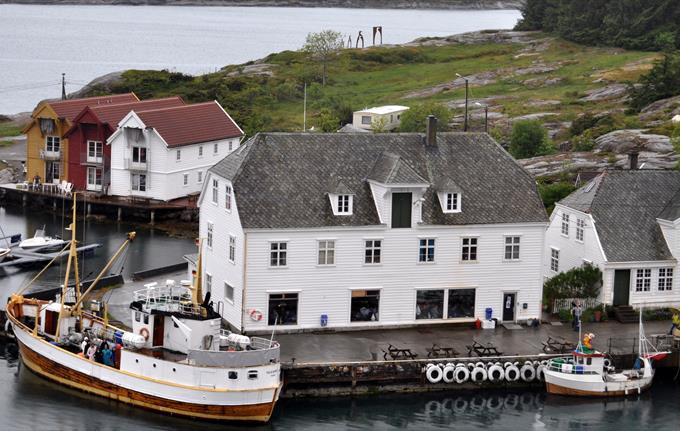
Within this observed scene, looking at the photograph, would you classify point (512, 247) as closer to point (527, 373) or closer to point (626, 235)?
point (626, 235)

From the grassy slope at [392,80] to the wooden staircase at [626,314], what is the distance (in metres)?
56.0

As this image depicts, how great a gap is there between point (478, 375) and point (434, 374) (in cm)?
205

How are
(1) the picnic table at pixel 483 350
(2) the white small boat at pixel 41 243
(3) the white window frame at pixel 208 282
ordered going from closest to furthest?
1. (1) the picnic table at pixel 483 350
2. (3) the white window frame at pixel 208 282
3. (2) the white small boat at pixel 41 243

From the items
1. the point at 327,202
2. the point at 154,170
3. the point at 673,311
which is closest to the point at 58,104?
the point at 154,170

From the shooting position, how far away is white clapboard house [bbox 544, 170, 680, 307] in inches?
2653

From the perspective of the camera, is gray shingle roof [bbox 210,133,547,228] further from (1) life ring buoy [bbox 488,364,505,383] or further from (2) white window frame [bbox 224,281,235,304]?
(1) life ring buoy [bbox 488,364,505,383]

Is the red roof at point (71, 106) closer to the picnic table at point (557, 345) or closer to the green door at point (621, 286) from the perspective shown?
the green door at point (621, 286)

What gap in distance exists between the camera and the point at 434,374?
58719 mm

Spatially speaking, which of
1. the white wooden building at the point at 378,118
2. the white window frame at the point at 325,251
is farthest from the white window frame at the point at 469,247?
the white wooden building at the point at 378,118

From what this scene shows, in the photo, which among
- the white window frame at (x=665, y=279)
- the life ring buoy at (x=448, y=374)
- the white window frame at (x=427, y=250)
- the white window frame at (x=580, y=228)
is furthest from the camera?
the white window frame at (x=580, y=228)

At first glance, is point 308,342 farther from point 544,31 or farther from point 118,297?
point 544,31

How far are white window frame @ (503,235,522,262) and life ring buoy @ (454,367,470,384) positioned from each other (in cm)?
781

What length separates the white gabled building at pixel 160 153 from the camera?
326 feet

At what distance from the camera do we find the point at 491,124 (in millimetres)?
121312
